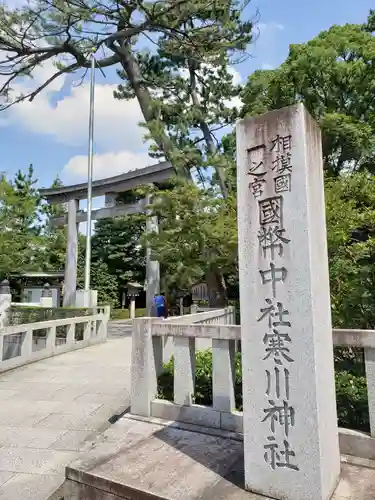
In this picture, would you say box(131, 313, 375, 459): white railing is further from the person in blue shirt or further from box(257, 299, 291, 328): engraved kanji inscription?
the person in blue shirt

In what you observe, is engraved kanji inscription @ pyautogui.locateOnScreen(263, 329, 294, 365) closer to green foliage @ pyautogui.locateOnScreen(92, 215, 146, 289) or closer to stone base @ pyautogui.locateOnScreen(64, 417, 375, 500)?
stone base @ pyautogui.locateOnScreen(64, 417, 375, 500)

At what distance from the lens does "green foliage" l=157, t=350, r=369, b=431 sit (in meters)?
3.44

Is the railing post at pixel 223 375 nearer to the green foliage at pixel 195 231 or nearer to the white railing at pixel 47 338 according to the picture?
the green foliage at pixel 195 231

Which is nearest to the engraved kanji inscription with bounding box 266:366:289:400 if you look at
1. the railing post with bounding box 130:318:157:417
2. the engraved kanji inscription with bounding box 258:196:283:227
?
the engraved kanji inscription with bounding box 258:196:283:227

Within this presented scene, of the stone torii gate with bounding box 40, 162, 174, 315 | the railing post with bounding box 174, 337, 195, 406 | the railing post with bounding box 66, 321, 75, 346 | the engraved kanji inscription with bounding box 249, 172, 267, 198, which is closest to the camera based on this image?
the engraved kanji inscription with bounding box 249, 172, 267, 198

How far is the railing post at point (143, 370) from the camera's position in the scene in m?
4.12

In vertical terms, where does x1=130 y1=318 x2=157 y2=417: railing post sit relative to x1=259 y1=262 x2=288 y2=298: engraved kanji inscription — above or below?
below

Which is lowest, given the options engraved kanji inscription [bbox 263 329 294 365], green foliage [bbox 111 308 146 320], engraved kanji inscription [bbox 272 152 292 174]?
green foliage [bbox 111 308 146 320]

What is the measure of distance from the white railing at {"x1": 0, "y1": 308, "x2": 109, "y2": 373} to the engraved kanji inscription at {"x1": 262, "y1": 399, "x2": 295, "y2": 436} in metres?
5.99

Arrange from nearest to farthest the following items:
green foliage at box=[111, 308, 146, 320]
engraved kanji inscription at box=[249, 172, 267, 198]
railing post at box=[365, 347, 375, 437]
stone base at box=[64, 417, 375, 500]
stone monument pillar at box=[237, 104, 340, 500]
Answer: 1. stone monument pillar at box=[237, 104, 340, 500]
2. stone base at box=[64, 417, 375, 500]
3. engraved kanji inscription at box=[249, 172, 267, 198]
4. railing post at box=[365, 347, 375, 437]
5. green foliage at box=[111, 308, 146, 320]

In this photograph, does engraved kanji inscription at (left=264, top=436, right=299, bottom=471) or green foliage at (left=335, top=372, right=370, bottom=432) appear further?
green foliage at (left=335, top=372, right=370, bottom=432)

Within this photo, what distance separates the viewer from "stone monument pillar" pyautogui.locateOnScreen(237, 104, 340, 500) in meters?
2.49

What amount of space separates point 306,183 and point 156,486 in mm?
2389

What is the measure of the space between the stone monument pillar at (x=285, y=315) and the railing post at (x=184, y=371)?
1315 mm
